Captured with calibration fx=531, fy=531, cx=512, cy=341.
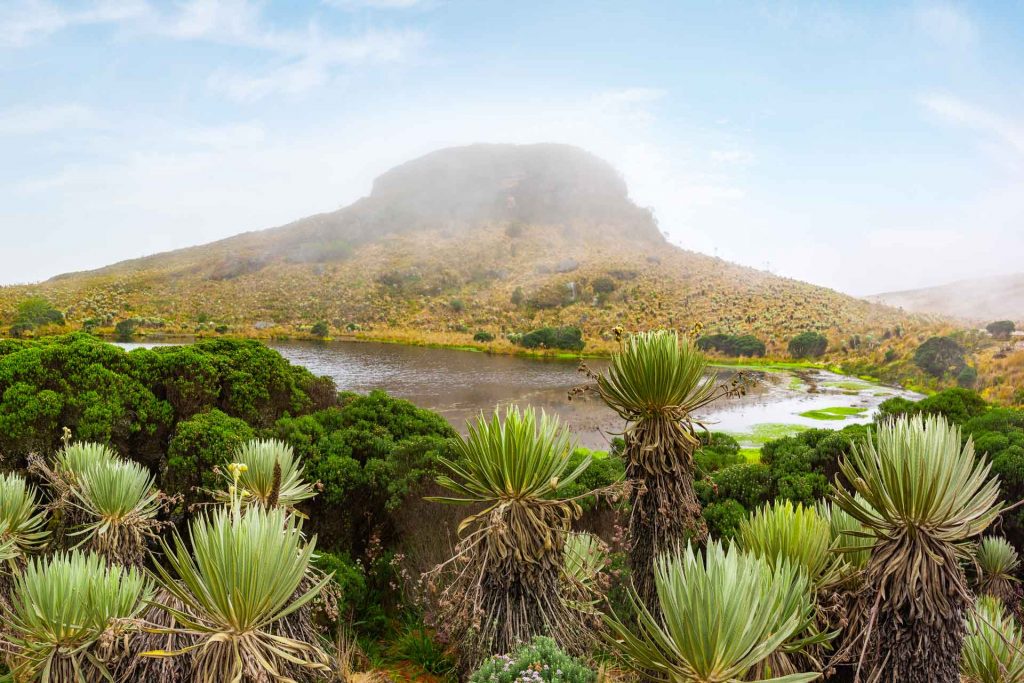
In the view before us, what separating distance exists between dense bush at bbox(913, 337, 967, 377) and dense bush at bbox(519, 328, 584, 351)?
424 inches

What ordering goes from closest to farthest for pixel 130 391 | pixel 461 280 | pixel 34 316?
pixel 130 391 → pixel 34 316 → pixel 461 280

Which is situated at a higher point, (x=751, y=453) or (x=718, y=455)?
(x=718, y=455)

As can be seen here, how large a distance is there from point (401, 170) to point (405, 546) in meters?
85.1

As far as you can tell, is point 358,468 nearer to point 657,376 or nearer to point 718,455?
point 657,376

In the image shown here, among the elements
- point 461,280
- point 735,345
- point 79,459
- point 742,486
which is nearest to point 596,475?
point 742,486

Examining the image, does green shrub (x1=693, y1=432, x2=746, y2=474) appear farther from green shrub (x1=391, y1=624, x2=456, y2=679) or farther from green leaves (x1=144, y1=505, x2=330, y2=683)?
green leaves (x1=144, y1=505, x2=330, y2=683)

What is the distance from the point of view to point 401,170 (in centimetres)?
8400

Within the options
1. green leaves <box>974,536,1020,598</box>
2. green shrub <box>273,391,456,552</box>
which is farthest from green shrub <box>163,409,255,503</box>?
green leaves <box>974,536,1020,598</box>

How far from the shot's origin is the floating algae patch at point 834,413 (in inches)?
438

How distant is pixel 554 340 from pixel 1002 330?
15.1 meters

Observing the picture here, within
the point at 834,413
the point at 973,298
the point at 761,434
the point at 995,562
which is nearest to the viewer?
the point at 995,562

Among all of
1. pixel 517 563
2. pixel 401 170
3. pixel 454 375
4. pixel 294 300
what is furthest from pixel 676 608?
pixel 401 170

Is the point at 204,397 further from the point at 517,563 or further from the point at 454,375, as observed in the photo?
the point at 454,375

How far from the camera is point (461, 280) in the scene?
4372 cm
